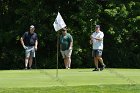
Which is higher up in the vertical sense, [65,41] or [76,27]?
[76,27]

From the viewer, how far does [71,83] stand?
15383 mm

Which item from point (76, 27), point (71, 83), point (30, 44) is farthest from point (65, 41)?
point (76, 27)

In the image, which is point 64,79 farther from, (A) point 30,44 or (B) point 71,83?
(A) point 30,44

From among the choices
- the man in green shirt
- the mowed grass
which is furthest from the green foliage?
the mowed grass

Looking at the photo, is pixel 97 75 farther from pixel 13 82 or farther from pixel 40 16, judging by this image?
pixel 40 16

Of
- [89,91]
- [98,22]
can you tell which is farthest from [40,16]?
[89,91]

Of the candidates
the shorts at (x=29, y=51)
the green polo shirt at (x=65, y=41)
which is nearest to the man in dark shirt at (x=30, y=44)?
the shorts at (x=29, y=51)

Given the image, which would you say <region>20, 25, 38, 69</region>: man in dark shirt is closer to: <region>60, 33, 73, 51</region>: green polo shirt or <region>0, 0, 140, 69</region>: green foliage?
<region>60, 33, 73, 51</region>: green polo shirt

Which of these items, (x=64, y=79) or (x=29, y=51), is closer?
(x=64, y=79)

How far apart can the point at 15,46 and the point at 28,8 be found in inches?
95.9

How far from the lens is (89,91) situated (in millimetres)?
13539

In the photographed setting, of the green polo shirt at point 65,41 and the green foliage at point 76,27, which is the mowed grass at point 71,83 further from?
Answer: the green foliage at point 76,27

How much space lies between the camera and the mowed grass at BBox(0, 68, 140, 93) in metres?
13.7

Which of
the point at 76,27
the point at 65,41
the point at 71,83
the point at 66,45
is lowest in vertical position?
the point at 71,83
